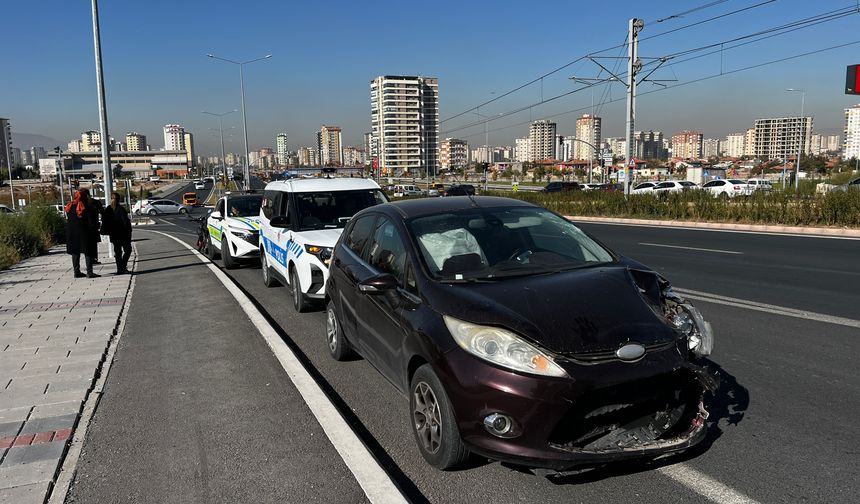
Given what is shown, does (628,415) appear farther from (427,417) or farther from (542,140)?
(542,140)

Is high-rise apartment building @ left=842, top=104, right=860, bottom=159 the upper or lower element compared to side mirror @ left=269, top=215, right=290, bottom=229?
upper

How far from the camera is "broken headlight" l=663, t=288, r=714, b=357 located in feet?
11.8

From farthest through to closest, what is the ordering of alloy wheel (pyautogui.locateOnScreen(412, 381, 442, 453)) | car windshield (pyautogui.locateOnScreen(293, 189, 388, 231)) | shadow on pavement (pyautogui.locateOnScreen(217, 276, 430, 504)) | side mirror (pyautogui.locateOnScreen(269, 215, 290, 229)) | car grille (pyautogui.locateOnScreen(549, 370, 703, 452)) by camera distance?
car windshield (pyautogui.locateOnScreen(293, 189, 388, 231)), side mirror (pyautogui.locateOnScreen(269, 215, 290, 229)), alloy wheel (pyautogui.locateOnScreen(412, 381, 442, 453)), shadow on pavement (pyautogui.locateOnScreen(217, 276, 430, 504)), car grille (pyautogui.locateOnScreen(549, 370, 703, 452))

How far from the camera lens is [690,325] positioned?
3668 mm

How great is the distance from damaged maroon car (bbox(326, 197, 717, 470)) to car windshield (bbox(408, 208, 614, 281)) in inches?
0.6

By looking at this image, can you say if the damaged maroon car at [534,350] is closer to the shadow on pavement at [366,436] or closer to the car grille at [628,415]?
the car grille at [628,415]

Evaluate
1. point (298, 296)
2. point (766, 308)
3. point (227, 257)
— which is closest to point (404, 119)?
point (227, 257)

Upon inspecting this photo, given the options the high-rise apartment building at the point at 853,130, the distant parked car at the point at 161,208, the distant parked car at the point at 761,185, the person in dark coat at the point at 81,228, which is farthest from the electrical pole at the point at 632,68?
the high-rise apartment building at the point at 853,130

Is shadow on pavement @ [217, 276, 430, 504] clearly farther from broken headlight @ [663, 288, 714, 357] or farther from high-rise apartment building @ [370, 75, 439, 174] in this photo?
high-rise apartment building @ [370, 75, 439, 174]

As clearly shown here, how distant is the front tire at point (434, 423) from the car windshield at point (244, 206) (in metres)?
9.85

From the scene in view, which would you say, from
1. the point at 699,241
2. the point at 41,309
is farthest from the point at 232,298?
the point at 699,241

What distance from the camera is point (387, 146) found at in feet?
385

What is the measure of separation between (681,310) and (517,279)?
1060 mm

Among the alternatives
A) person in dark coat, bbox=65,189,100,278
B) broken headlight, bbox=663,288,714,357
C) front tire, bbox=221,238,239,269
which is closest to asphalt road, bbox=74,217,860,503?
broken headlight, bbox=663,288,714,357
